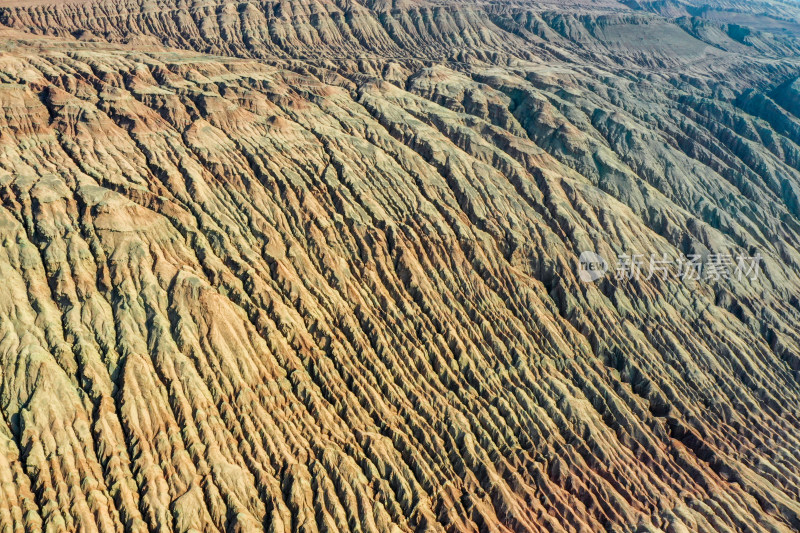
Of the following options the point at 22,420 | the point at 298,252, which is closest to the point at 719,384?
the point at 298,252

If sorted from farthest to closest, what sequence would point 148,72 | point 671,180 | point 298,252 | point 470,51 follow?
point 470,51 < point 671,180 < point 148,72 < point 298,252

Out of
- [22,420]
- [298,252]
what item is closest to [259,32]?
[298,252]

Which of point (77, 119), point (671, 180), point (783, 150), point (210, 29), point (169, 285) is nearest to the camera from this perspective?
point (169, 285)

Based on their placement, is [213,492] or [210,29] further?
[210,29]

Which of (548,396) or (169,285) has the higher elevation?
(169,285)

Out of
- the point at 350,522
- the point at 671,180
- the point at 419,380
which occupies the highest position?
the point at 671,180

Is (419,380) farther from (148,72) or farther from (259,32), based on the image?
(259,32)

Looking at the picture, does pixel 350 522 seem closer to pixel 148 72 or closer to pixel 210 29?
pixel 148 72
